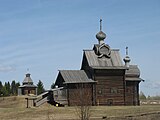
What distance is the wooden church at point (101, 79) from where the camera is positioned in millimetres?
60688

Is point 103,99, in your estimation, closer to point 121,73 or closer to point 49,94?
point 121,73

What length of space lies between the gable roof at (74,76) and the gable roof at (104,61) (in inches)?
93.9

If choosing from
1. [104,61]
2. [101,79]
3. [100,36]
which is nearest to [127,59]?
[100,36]

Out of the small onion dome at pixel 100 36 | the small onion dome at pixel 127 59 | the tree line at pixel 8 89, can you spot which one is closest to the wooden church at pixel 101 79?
the small onion dome at pixel 100 36

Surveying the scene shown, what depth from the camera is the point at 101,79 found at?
62.2 m

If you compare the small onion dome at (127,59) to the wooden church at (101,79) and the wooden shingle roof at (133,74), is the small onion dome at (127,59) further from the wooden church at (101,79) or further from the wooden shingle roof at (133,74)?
the wooden church at (101,79)

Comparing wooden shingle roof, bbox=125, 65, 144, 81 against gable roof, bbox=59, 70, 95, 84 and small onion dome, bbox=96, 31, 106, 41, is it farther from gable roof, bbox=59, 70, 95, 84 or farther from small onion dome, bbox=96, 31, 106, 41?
gable roof, bbox=59, 70, 95, 84

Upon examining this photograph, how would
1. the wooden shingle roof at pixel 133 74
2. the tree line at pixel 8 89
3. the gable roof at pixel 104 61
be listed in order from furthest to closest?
the tree line at pixel 8 89 < the wooden shingle roof at pixel 133 74 < the gable roof at pixel 104 61

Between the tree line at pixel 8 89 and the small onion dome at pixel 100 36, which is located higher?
the small onion dome at pixel 100 36

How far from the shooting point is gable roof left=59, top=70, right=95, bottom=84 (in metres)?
60.7

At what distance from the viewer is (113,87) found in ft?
206

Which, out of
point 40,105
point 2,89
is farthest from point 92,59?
point 2,89

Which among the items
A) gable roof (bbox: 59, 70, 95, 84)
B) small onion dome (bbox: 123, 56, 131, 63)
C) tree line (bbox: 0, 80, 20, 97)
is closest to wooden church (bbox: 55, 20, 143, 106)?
gable roof (bbox: 59, 70, 95, 84)

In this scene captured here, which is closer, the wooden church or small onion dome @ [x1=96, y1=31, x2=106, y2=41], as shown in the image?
the wooden church
